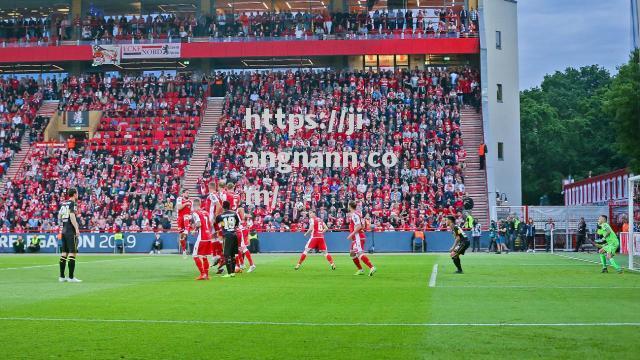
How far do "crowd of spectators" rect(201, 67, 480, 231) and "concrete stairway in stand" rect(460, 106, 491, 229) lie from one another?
912 millimetres

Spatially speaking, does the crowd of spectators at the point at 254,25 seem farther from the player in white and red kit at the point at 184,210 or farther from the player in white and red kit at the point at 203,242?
the player in white and red kit at the point at 203,242

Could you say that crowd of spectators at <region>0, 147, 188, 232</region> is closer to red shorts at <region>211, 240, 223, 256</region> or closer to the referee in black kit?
red shorts at <region>211, 240, 223, 256</region>

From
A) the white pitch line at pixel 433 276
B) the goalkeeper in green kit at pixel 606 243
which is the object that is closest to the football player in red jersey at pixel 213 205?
the white pitch line at pixel 433 276

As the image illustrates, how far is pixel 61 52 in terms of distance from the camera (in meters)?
67.2

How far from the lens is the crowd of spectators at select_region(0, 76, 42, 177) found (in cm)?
6197

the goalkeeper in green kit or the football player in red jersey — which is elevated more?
the football player in red jersey

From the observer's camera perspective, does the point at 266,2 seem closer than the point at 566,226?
No

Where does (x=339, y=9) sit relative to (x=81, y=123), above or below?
above

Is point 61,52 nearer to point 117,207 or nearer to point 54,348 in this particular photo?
point 117,207

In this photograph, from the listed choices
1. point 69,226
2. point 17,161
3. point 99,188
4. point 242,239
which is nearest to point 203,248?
point 69,226

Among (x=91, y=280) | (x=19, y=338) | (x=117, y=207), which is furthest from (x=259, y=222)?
(x=19, y=338)

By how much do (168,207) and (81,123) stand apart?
14545 mm

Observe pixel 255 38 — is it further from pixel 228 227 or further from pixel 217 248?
pixel 228 227

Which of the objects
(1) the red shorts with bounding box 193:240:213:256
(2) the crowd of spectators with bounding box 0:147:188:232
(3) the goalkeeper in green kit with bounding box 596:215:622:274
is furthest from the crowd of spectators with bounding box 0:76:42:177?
(3) the goalkeeper in green kit with bounding box 596:215:622:274
